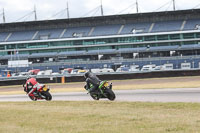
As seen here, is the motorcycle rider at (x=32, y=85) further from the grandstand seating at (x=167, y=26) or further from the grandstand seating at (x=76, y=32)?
the grandstand seating at (x=76, y=32)

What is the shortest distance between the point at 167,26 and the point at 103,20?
15462 millimetres

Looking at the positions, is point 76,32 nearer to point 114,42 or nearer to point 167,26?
point 114,42

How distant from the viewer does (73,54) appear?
80812mm

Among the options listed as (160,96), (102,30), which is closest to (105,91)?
(160,96)

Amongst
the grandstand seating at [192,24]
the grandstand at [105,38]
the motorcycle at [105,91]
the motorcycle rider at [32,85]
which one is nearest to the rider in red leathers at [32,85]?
the motorcycle rider at [32,85]

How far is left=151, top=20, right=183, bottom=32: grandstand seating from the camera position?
77.2 metres

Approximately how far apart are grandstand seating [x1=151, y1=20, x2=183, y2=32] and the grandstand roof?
1.86 m

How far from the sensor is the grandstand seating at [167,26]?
77.2m

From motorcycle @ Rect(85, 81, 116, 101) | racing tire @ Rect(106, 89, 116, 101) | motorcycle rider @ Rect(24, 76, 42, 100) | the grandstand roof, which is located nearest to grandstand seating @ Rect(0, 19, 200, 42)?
the grandstand roof

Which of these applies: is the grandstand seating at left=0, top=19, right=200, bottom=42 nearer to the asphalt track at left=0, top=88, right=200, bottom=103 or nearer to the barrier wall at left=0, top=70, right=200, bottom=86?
the barrier wall at left=0, top=70, right=200, bottom=86

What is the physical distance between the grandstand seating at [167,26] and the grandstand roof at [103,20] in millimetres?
1860

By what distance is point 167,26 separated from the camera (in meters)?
78.8

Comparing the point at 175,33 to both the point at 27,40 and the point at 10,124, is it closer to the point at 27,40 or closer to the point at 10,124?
the point at 27,40

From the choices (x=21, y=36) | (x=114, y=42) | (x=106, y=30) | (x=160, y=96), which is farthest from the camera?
(x=21, y=36)
